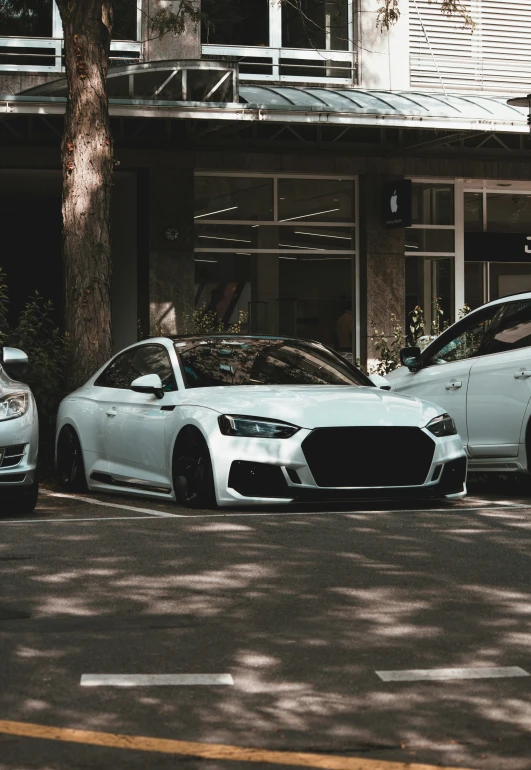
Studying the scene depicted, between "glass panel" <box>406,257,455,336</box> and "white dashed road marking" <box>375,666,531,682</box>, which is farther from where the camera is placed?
"glass panel" <box>406,257,455,336</box>

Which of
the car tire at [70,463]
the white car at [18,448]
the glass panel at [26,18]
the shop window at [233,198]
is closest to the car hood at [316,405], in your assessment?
the white car at [18,448]

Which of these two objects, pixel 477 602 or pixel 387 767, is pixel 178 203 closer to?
pixel 477 602

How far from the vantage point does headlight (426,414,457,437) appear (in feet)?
32.6

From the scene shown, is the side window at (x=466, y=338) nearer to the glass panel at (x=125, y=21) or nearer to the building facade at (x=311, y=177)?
the building facade at (x=311, y=177)

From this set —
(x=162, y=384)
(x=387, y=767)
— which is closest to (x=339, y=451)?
(x=162, y=384)

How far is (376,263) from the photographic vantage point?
22.9m

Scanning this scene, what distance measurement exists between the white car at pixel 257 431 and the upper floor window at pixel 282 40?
11.5 m

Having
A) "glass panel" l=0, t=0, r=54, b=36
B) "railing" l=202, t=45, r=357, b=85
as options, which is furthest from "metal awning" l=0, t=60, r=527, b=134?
"glass panel" l=0, t=0, r=54, b=36

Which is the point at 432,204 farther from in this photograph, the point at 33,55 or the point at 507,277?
the point at 33,55

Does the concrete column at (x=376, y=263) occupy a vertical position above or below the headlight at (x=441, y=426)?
above

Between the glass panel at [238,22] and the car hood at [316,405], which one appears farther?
the glass panel at [238,22]

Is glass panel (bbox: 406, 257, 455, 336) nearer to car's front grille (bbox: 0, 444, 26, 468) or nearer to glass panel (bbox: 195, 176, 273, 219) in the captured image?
glass panel (bbox: 195, 176, 273, 219)

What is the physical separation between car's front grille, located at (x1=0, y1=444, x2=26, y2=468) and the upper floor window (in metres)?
13.1

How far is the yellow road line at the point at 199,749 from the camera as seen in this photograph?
3.92m
